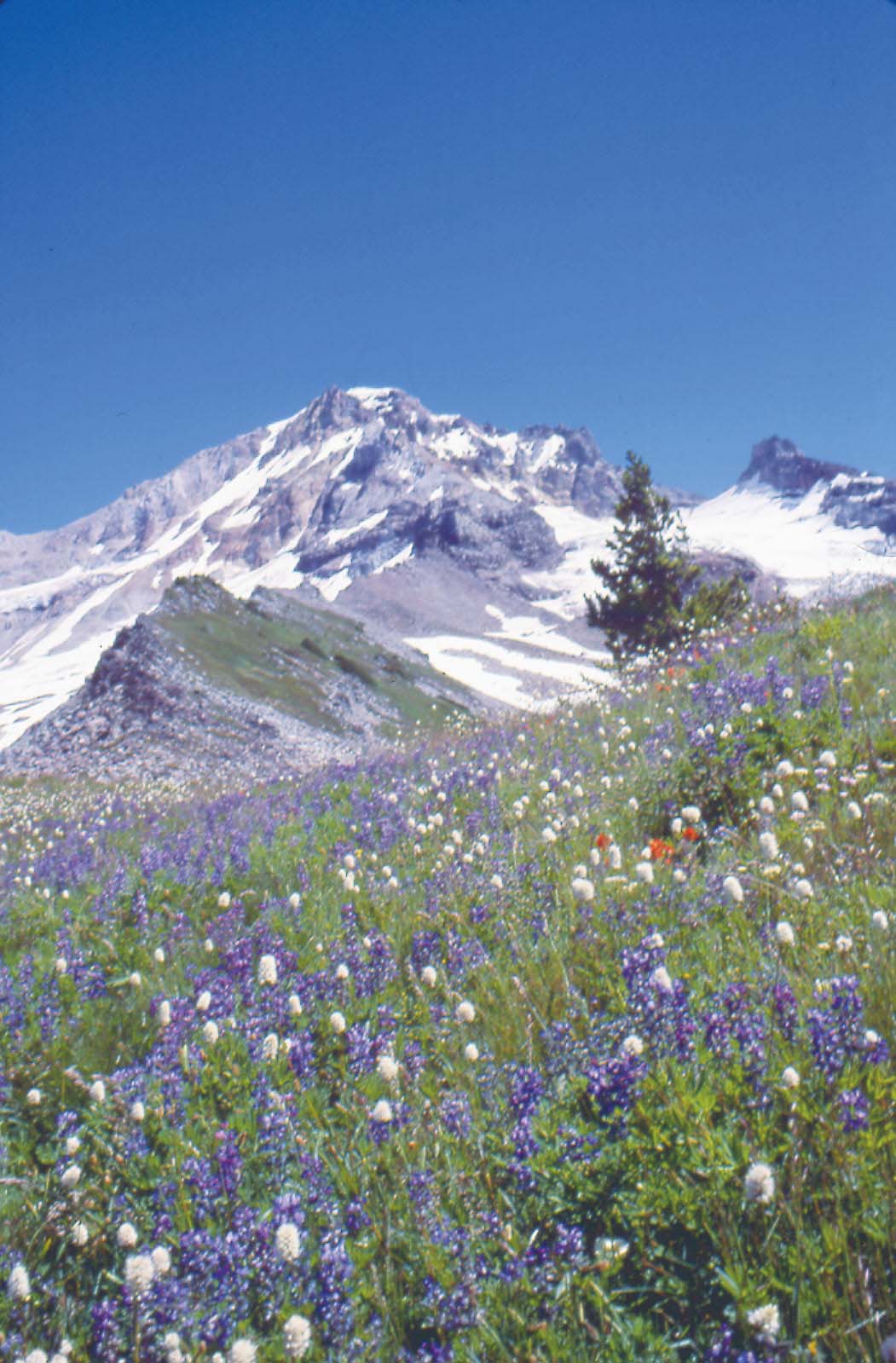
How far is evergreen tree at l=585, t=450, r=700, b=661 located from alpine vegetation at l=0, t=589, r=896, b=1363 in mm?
32741

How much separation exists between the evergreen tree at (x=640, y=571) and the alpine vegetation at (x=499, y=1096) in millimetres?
32741

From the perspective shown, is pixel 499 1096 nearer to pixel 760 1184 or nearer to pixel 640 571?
pixel 760 1184

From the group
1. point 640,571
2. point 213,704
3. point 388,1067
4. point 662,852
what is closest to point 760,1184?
point 388,1067

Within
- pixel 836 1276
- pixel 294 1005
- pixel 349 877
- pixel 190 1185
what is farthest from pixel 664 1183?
pixel 349 877

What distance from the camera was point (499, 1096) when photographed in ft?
9.31

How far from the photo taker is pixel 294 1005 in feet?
11.3

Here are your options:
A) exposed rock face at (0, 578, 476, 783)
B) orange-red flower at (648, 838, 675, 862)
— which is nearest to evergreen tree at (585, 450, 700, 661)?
exposed rock face at (0, 578, 476, 783)

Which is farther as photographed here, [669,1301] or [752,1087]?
[752,1087]

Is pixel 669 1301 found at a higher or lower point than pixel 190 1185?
higher

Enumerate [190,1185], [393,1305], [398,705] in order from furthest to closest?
[398,705], [190,1185], [393,1305]

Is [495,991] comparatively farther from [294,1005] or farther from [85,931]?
[85,931]

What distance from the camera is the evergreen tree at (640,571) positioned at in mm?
38062

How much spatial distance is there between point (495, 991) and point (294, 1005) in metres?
0.85

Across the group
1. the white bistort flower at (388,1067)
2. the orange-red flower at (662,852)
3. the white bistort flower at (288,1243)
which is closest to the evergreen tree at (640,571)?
the orange-red flower at (662,852)
